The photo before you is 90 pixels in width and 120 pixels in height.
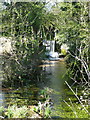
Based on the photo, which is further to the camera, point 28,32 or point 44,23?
point 44,23

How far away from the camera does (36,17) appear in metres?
3.37

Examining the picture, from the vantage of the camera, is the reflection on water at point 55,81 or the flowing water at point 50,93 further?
the reflection on water at point 55,81

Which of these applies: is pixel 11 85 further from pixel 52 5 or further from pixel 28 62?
pixel 52 5

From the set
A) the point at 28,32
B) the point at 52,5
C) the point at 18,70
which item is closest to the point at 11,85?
the point at 18,70

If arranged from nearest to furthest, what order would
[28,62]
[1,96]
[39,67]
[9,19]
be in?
[1,96], [9,19], [28,62], [39,67]

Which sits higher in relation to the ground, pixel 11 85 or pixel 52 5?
pixel 52 5

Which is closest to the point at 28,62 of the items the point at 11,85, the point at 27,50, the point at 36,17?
the point at 27,50

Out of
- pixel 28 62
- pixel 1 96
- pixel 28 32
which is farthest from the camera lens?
pixel 28 62

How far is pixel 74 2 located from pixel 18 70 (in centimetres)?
128

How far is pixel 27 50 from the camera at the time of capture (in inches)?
138

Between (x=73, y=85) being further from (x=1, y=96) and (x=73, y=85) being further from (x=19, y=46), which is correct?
(x=1, y=96)

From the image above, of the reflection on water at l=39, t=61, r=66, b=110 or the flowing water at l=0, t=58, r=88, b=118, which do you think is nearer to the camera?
the flowing water at l=0, t=58, r=88, b=118

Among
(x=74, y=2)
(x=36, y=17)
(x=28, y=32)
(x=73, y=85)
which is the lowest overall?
(x=73, y=85)

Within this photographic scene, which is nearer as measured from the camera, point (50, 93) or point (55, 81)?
point (50, 93)
